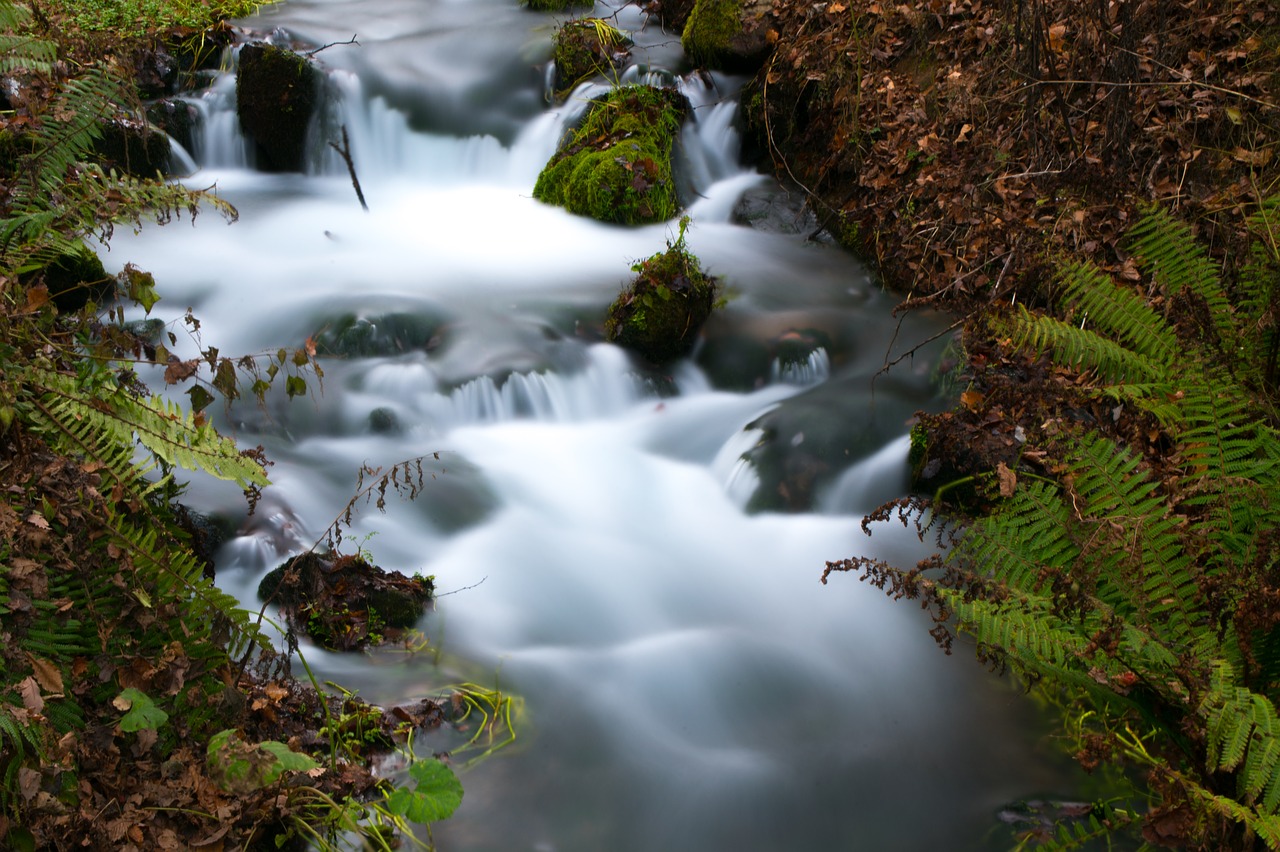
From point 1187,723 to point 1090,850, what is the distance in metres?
0.85

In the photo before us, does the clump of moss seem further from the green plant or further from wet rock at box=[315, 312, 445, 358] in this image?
the green plant

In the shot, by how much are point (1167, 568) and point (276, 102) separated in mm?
8183

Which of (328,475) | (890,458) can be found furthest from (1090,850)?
(328,475)

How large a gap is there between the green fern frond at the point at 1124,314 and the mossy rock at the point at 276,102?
717 centimetres

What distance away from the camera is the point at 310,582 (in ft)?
12.8

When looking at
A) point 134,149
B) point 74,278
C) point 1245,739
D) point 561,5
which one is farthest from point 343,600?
point 561,5

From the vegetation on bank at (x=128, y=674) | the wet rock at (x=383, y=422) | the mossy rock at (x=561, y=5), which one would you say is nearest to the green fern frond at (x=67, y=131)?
the vegetation on bank at (x=128, y=674)

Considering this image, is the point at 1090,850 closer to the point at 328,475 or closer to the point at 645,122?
the point at 328,475

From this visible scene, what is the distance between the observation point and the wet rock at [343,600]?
12.5ft

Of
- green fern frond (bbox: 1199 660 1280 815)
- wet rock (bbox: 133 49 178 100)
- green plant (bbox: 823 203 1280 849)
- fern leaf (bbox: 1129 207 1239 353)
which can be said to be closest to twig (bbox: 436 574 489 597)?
green plant (bbox: 823 203 1280 849)

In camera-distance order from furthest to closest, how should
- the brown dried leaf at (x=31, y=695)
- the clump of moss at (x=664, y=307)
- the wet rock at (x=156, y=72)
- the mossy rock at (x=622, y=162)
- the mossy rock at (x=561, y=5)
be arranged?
the mossy rock at (x=561, y=5) → the wet rock at (x=156, y=72) → the mossy rock at (x=622, y=162) → the clump of moss at (x=664, y=307) → the brown dried leaf at (x=31, y=695)

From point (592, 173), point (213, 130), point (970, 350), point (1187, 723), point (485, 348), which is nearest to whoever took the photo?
point (1187, 723)

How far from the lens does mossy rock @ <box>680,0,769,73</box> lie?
28.7ft

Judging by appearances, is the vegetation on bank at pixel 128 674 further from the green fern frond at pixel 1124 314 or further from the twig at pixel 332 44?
the twig at pixel 332 44
